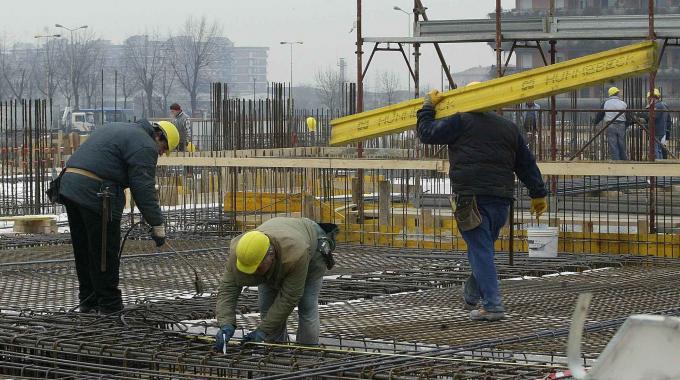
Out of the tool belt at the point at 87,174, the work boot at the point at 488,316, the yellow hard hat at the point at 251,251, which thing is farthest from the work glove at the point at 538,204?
the tool belt at the point at 87,174

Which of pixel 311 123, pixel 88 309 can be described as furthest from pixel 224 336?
pixel 311 123

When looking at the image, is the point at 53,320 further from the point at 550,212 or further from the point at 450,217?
the point at 550,212

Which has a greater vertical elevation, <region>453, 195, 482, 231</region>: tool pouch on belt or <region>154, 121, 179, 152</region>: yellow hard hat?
<region>154, 121, 179, 152</region>: yellow hard hat

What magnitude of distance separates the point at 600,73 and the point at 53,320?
14.0 feet

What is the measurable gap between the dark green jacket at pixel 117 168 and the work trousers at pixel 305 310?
1.61 metres

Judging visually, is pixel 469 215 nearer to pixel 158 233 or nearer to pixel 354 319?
pixel 354 319

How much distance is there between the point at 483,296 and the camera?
8555mm

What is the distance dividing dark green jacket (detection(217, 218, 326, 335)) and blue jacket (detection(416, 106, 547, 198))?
1788 mm

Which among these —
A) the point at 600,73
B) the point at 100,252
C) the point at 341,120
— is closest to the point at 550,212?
the point at 341,120

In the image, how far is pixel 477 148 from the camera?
8.57 metres

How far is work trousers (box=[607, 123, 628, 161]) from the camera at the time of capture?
17.5m

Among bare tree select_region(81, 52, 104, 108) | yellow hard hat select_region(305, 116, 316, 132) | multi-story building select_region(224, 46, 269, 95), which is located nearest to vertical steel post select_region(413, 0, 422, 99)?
yellow hard hat select_region(305, 116, 316, 132)

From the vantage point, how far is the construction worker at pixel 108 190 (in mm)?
8648

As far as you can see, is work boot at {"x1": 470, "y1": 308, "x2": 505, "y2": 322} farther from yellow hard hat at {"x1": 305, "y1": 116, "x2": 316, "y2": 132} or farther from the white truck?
the white truck
